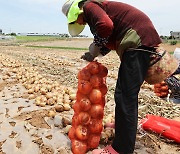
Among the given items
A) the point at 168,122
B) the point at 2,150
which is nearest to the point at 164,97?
the point at 168,122

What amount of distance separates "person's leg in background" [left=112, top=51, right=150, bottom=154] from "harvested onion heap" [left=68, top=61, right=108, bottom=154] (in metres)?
0.26

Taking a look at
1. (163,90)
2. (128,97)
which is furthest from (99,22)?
(163,90)

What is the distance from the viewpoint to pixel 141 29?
2338 mm

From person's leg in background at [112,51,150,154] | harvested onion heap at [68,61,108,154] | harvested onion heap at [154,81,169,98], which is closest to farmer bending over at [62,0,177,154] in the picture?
person's leg in background at [112,51,150,154]

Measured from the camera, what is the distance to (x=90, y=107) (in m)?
2.57

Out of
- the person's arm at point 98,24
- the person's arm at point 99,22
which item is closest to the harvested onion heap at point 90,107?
the person's arm at point 98,24

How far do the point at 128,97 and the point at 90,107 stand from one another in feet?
1.40

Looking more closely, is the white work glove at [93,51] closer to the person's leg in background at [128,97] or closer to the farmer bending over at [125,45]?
the farmer bending over at [125,45]

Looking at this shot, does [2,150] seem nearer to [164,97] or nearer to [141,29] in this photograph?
[141,29]

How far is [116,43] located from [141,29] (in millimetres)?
277

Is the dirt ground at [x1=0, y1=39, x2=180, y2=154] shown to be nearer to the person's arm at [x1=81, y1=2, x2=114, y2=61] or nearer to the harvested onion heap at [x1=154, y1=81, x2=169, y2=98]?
the harvested onion heap at [x1=154, y1=81, x2=169, y2=98]

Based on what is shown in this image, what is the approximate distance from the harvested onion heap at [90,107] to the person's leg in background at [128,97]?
26 centimetres

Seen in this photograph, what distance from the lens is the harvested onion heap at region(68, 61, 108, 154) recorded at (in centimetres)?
254

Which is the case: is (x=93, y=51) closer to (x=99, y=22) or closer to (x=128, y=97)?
(x=99, y=22)
